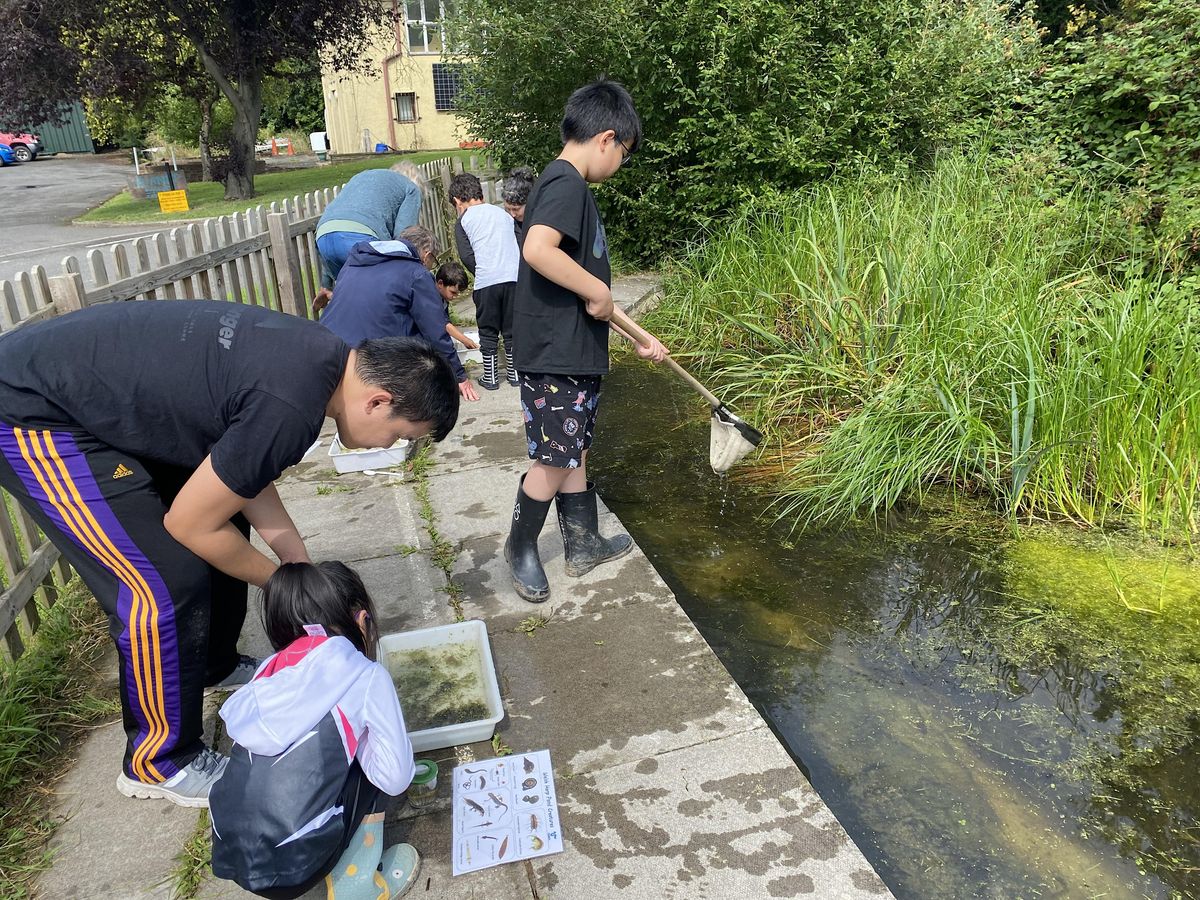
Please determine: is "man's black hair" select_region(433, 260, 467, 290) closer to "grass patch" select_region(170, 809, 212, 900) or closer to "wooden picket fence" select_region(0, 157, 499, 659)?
"wooden picket fence" select_region(0, 157, 499, 659)

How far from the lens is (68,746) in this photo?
2439 millimetres

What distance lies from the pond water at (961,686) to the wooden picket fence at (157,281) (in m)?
2.36

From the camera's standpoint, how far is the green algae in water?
7.98ft

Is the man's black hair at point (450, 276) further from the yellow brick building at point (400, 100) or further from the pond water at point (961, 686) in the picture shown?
the yellow brick building at point (400, 100)

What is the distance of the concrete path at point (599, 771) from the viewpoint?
194 centimetres

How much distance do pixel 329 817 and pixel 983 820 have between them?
1.76m

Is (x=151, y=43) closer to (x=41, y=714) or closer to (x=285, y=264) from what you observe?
(x=285, y=264)

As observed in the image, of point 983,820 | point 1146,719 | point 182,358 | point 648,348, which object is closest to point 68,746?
point 182,358

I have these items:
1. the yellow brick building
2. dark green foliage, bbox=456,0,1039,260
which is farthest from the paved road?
the yellow brick building

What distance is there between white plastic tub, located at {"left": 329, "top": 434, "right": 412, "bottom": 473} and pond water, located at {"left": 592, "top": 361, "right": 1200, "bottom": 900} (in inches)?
42.8

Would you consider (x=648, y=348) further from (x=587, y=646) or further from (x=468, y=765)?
(x=468, y=765)

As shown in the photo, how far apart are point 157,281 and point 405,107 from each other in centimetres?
2872

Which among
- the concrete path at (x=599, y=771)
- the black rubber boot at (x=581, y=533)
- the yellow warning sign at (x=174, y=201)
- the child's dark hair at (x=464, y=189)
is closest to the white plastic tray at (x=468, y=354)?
the child's dark hair at (x=464, y=189)

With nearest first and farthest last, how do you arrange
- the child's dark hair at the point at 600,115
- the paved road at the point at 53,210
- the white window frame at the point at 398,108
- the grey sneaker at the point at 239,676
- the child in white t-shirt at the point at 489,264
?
the grey sneaker at the point at 239,676, the child's dark hair at the point at 600,115, the child in white t-shirt at the point at 489,264, the paved road at the point at 53,210, the white window frame at the point at 398,108
